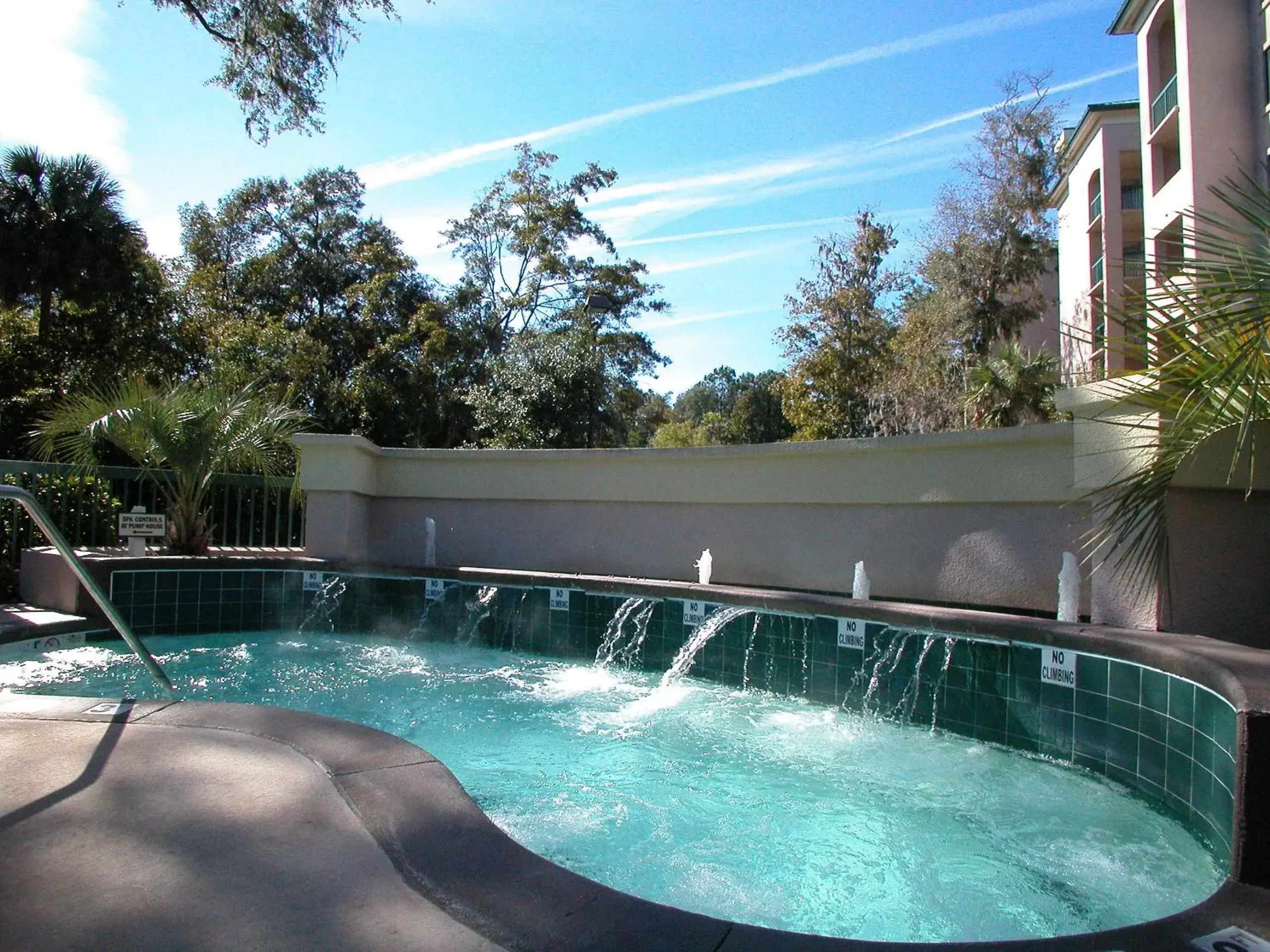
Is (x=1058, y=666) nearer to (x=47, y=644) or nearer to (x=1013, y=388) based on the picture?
(x=47, y=644)

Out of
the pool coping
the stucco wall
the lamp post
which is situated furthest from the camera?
the lamp post

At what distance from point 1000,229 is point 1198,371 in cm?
2442

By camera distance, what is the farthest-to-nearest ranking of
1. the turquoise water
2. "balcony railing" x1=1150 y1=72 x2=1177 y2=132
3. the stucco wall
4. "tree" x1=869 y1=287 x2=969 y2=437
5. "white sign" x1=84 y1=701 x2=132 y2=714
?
1. "tree" x1=869 y1=287 x2=969 y2=437
2. "balcony railing" x1=1150 y1=72 x2=1177 y2=132
3. the stucco wall
4. "white sign" x1=84 y1=701 x2=132 y2=714
5. the turquoise water

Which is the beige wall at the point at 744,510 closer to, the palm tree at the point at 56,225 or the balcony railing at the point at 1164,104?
the palm tree at the point at 56,225

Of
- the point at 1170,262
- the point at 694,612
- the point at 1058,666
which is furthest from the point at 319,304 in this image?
the point at 1170,262

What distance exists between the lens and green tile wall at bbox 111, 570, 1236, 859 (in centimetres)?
408

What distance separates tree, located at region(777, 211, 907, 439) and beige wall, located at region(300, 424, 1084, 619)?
1800 centimetres

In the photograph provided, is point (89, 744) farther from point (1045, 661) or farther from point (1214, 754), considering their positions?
point (1045, 661)

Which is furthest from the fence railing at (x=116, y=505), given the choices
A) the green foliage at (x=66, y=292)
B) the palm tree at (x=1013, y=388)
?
the palm tree at (x=1013, y=388)

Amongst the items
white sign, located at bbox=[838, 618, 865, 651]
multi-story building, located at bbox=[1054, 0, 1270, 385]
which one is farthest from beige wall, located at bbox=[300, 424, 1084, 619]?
multi-story building, located at bbox=[1054, 0, 1270, 385]

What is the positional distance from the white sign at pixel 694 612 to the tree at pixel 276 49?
7736 millimetres

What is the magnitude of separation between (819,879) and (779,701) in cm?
312

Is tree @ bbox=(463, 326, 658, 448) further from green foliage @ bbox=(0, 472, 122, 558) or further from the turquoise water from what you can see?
the turquoise water

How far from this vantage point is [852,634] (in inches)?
251
